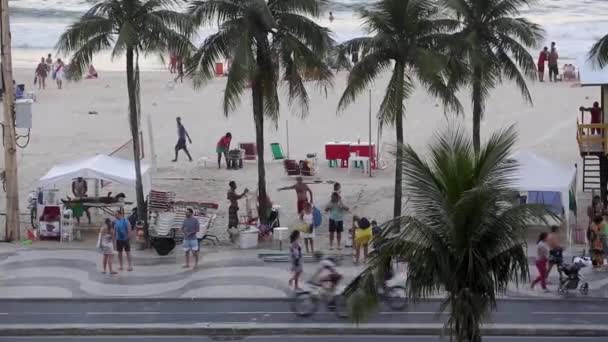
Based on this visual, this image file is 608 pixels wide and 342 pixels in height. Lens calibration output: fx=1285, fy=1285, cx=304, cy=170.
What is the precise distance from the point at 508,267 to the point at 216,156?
71.0ft

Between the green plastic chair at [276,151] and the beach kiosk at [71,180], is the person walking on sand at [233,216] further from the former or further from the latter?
the green plastic chair at [276,151]

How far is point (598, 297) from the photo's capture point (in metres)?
21.3

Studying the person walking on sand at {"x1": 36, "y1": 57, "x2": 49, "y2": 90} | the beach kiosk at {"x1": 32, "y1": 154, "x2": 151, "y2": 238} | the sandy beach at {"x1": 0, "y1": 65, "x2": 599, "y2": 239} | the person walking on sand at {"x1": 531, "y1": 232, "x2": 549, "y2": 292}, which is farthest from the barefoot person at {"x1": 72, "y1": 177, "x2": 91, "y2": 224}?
the person walking on sand at {"x1": 36, "y1": 57, "x2": 49, "y2": 90}

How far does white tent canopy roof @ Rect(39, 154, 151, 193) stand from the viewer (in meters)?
26.0

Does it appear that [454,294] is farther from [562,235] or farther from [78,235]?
[78,235]

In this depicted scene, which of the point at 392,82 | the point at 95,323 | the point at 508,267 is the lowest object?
the point at 95,323

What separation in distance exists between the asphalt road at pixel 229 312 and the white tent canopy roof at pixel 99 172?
15.9ft

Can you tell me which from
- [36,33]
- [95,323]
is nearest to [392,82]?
[95,323]

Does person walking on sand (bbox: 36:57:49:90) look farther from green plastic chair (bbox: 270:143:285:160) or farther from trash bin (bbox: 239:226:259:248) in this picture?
trash bin (bbox: 239:226:259:248)

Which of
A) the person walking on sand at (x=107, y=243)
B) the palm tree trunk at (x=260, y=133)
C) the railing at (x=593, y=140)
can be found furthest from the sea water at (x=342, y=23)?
the person walking on sand at (x=107, y=243)

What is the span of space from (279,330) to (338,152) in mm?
14015

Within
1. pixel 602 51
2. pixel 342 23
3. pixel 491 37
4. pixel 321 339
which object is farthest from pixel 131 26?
pixel 342 23

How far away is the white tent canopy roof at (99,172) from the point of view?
85.4 feet

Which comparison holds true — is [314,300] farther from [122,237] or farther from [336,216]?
[336,216]
